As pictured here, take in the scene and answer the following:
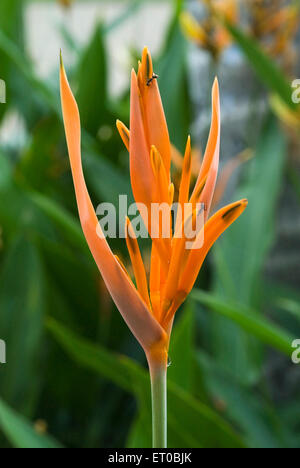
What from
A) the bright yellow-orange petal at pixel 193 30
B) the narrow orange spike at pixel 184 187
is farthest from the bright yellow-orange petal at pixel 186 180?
the bright yellow-orange petal at pixel 193 30

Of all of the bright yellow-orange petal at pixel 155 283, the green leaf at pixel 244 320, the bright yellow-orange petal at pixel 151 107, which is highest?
the bright yellow-orange petal at pixel 151 107

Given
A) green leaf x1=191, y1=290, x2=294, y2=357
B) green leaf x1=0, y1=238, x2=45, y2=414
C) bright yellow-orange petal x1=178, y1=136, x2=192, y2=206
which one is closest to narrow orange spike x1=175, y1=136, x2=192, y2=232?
bright yellow-orange petal x1=178, y1=136, x2=192, y2=206

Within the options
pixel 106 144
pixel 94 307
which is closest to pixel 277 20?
pixel 106 144

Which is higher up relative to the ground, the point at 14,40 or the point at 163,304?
the point at 14,40

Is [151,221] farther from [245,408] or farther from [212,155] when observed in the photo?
[245,408]

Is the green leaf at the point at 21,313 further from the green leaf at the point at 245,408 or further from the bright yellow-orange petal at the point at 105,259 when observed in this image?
the bright yellow-orange petal at the point at 105,259

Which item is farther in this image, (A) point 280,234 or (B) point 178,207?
(A) point 280,234

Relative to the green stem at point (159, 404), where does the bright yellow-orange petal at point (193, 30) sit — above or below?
above
